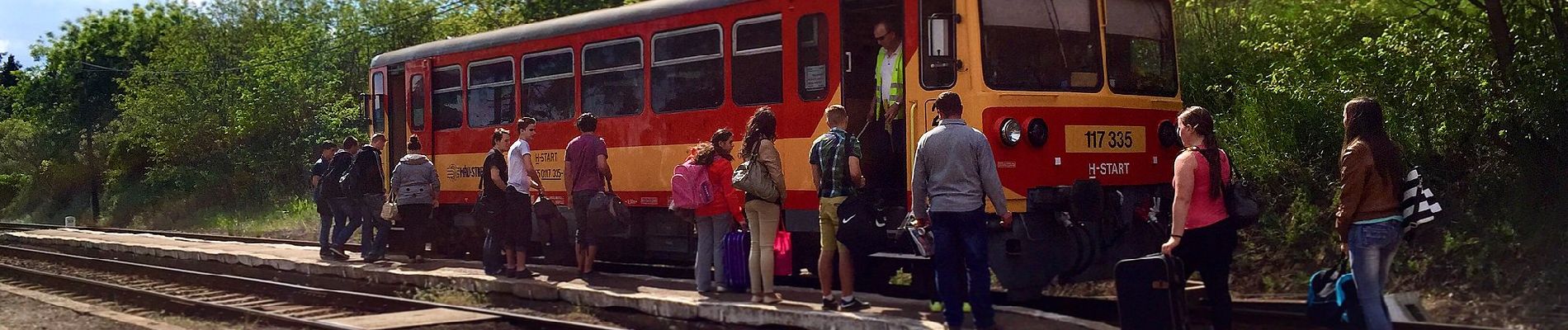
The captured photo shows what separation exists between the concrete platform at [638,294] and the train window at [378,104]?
5.32ft

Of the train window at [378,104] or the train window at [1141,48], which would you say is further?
the train window at [378,104]

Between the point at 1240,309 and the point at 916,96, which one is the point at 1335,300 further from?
the point at 916,96

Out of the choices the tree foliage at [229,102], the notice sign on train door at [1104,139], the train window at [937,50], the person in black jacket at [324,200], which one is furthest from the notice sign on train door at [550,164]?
the tree foliage at [229,102]

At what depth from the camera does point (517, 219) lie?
1187 centimetres

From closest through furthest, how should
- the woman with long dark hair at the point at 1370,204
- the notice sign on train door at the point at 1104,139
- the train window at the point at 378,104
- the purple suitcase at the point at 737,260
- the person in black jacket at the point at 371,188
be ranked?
the woman with long dark hair at the point at 1370,204
the notice sign on train door at the point at 1104,139
the purple suitcase at the point at 737,260
the person in black jacket at the point at 371,188
the train window at the point at 378,104

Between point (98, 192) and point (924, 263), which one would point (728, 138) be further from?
point (98, 192)

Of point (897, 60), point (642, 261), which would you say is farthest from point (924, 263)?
point (642, 261)

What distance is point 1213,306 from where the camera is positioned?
6984mm

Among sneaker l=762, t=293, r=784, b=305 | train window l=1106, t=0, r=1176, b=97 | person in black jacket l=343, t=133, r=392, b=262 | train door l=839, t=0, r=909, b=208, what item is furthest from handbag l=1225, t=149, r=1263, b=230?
person in black jacket l=343, t=133, r=392, b=262

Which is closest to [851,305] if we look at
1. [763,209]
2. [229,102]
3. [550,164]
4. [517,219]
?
[763,209]

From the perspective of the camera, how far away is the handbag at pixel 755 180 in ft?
29.8

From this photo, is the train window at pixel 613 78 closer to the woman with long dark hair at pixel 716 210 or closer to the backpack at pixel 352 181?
the woman with long dark hair at pixel 716 210

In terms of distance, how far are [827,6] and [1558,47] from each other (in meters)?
5.10

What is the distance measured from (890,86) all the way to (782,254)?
1.32 meters
